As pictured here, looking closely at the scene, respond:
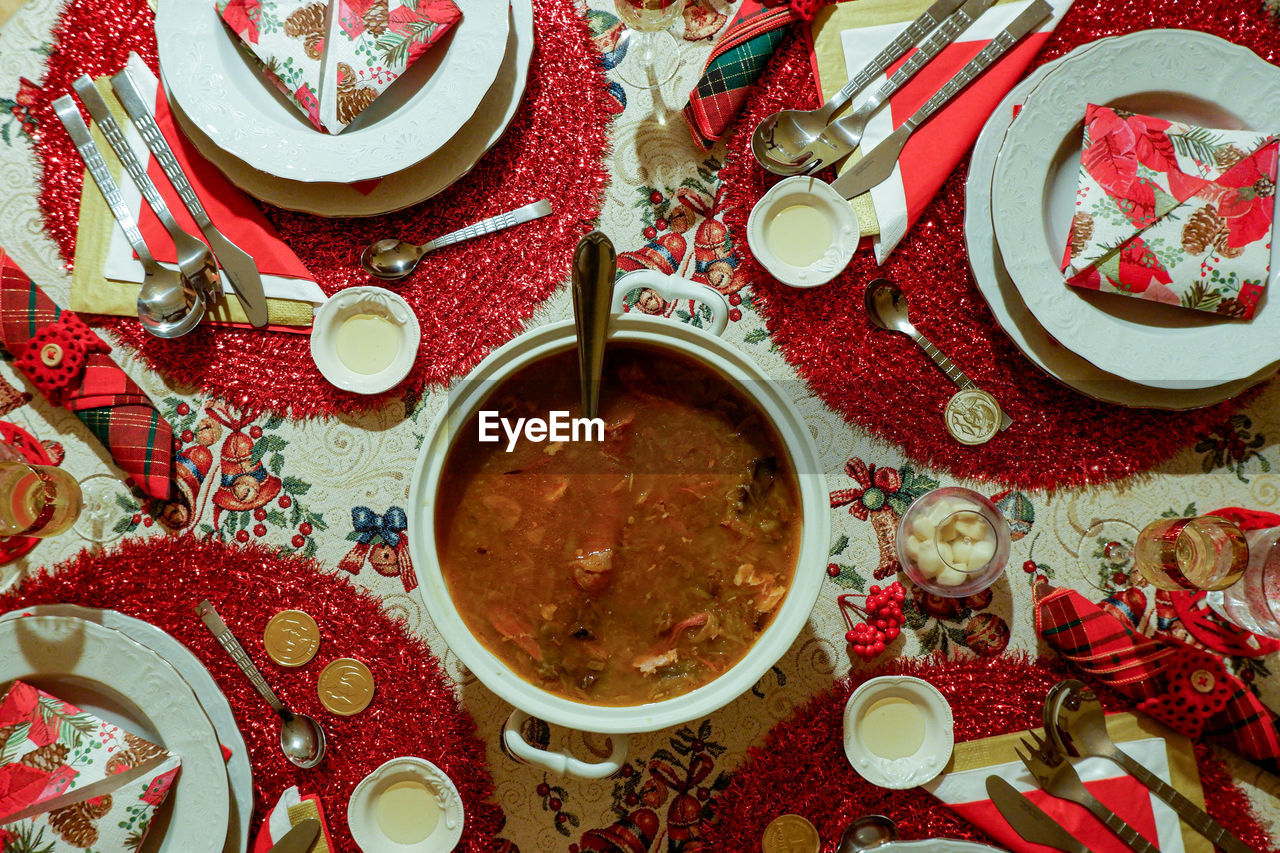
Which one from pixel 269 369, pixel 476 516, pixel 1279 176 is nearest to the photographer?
pixel 476 516

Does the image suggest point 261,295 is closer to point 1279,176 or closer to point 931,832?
point 931,832

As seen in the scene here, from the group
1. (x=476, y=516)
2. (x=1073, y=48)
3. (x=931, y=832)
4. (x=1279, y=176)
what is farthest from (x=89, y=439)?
(x=1279, y=176)

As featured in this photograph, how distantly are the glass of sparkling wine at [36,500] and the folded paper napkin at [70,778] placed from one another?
0.26m

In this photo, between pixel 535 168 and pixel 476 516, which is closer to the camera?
pixel 476 516

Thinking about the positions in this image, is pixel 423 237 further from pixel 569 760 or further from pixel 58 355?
pixel 569 760

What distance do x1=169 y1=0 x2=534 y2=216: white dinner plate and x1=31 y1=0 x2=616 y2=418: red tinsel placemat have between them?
0.04 meters

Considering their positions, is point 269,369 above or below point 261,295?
below

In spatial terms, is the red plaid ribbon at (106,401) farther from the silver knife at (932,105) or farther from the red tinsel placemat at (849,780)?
the silver knife at (932,105)

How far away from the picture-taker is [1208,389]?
1393 millimetres

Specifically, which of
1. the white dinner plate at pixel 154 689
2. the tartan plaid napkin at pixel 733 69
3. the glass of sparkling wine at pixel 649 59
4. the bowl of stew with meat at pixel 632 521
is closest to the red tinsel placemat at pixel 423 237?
the glass of sparkling wine at pixel 649 59

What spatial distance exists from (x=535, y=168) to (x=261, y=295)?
566mm

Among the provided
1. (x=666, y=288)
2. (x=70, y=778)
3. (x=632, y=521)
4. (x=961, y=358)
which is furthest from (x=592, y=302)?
(x=70, y=778)

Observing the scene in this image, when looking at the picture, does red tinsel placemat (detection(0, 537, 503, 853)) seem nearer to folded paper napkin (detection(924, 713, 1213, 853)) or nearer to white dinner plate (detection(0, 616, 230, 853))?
white dinner plate (detection(0, 616, 230, 853))

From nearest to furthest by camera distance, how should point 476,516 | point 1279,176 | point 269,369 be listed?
point 476,516 < point 1279,176 < point 269,369
